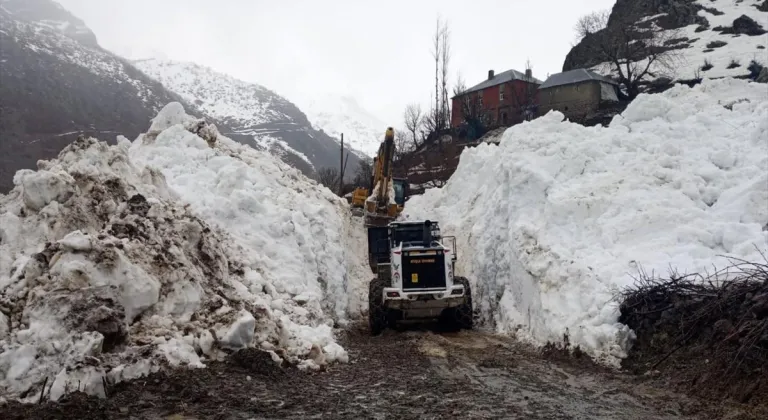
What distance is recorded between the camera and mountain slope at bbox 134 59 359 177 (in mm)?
113413

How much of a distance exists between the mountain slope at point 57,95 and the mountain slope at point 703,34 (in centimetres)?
5720

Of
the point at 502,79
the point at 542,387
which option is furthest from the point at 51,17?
A: the point at 542,387

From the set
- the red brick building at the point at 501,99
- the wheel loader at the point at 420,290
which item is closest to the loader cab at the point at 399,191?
the wheel loader at the point at 420,290

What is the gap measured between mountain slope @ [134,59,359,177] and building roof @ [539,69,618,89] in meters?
54.7

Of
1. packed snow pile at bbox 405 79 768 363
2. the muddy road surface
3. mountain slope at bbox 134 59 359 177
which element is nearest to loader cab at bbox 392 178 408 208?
packed snow pile at bbox 405 79 768 363

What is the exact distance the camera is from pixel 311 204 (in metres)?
16.5

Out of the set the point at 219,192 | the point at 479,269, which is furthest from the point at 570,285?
the point at 219,192

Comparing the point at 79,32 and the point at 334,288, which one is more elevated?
the point at 79,32

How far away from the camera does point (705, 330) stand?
26.4 feet

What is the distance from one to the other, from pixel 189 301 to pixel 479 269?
9.94m

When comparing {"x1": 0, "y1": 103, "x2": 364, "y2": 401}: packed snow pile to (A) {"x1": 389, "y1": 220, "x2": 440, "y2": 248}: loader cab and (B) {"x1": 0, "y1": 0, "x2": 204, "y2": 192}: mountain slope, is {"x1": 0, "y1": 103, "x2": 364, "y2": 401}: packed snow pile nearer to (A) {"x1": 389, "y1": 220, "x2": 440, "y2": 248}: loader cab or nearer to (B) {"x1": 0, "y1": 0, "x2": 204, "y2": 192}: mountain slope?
(A) {"x1": 389, "y1": 220, "x2": 440, "y2": 248}: loader cab

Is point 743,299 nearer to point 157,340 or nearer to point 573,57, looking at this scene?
point 157,340

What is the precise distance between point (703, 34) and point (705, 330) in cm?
4819

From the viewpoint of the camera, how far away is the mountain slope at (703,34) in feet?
129
